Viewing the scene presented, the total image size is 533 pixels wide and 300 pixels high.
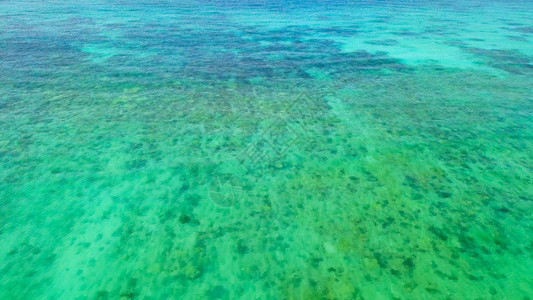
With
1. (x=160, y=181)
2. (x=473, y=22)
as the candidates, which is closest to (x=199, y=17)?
(x=160, y=181)

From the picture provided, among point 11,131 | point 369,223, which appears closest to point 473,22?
point 369,223

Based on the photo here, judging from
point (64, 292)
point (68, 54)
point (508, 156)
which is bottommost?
point (64, 292)

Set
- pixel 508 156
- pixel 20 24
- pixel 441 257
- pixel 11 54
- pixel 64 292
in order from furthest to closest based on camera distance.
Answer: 1. pixel 20 24
2. pixel 11 54
3. pixel 508 156
4. pixel 441 257
5. pixel 64 292

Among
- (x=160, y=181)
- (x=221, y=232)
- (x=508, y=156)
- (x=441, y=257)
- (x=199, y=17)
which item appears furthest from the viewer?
(x=199, y=17)

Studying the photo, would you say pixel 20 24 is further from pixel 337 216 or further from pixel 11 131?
A: pixel 337 216

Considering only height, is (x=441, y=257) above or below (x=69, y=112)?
below

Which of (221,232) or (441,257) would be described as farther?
(221,232)
